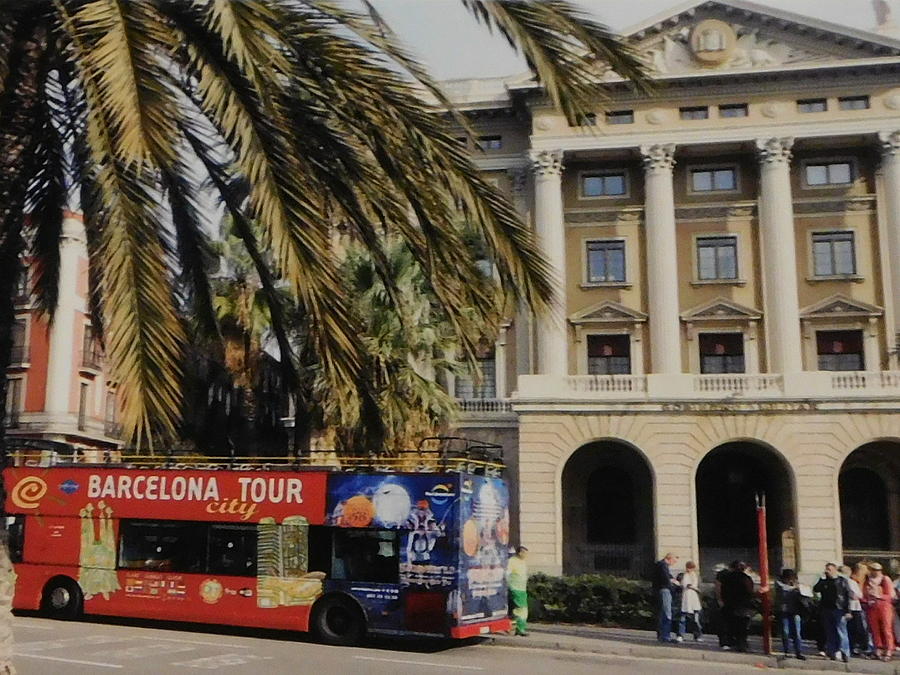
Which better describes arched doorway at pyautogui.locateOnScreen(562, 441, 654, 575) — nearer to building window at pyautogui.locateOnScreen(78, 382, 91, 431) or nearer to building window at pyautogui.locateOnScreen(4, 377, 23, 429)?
building window at pyautogui.locateOnScreen(78, 382, 91, 431)

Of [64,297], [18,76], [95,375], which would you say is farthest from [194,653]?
[95,375]

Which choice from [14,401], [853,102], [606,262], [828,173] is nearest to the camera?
[853,102]

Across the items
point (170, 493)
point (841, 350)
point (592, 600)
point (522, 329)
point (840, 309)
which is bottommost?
point (592, 600)

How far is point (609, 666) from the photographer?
15234 mm

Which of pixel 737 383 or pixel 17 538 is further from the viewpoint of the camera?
pixel 737 383

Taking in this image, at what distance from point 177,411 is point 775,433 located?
2946cm

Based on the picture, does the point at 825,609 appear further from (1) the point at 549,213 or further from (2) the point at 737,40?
(2) the point at 737,40

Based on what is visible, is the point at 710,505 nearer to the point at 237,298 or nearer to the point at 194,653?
the point at 237,298

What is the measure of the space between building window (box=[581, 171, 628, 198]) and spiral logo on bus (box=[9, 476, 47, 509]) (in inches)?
998

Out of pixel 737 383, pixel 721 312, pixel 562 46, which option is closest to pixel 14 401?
pixel 721 312

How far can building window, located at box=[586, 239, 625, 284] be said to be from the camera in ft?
127

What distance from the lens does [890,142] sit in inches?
1422

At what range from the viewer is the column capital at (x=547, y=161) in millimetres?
37938

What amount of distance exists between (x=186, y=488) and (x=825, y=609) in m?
11.5
